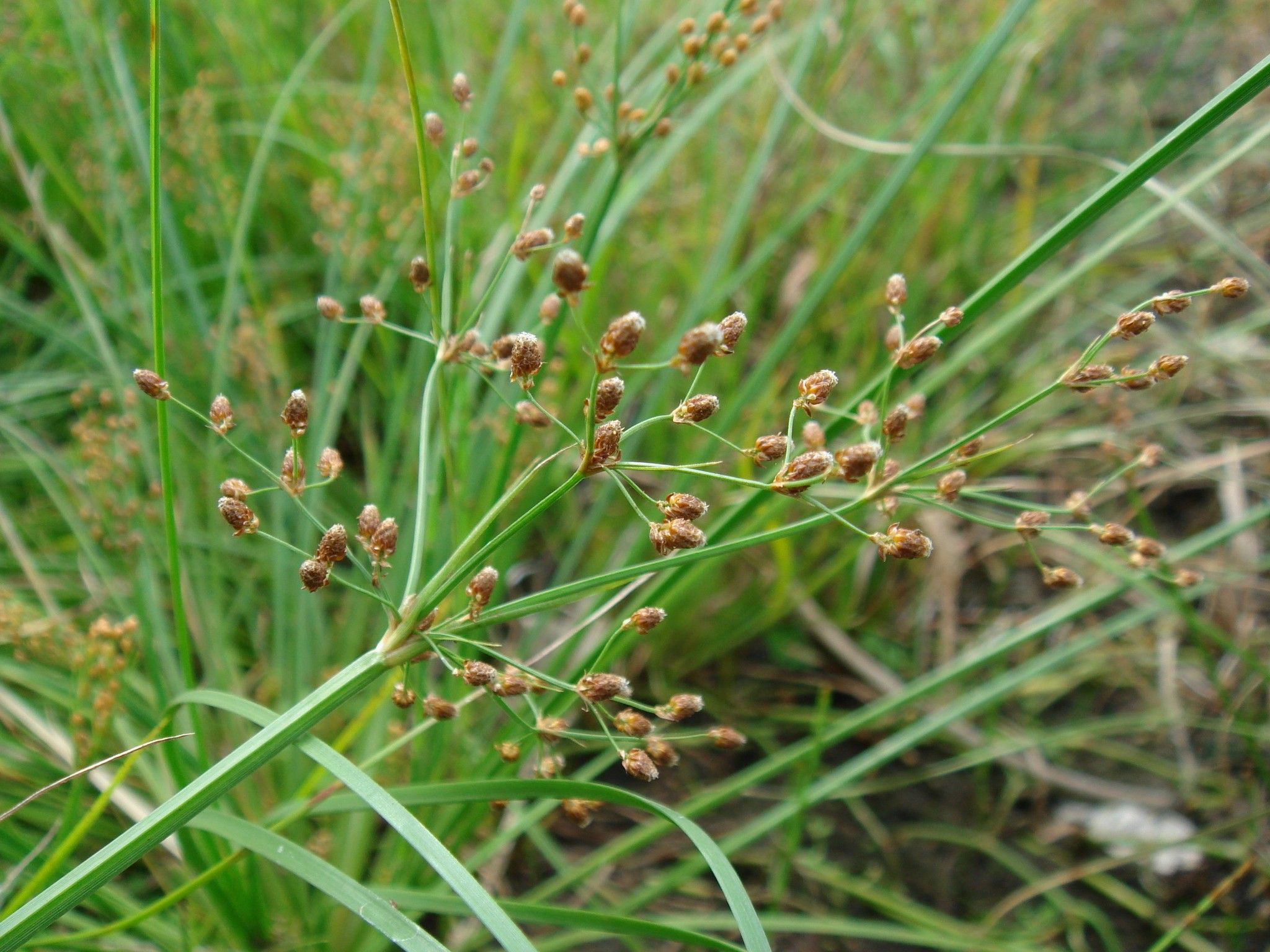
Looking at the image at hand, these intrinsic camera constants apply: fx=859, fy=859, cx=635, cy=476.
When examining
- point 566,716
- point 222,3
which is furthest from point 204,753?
point 222,3

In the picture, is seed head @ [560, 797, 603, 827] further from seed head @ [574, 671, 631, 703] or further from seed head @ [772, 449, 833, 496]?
seed head @ [772, 449, 833, 496]

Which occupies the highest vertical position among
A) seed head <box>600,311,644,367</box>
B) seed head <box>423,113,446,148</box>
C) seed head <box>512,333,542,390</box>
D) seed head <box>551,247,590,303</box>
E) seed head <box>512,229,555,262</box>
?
seed head <box>423,113,446,148</box>

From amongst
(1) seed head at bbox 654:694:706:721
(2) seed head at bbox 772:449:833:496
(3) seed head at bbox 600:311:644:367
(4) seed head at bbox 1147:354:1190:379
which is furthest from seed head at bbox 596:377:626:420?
(4) seed head at bbox 1147:354:1190:379

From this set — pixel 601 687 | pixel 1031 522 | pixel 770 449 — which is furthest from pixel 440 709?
pixel 1031 522

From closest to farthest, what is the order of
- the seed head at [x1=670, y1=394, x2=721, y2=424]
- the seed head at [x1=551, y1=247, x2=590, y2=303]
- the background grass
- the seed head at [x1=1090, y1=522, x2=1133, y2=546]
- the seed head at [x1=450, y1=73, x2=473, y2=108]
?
1. the seed head at [x1=551, y1=247, x2=590, y2=303]
2. the seed head at [x1=670, y1=394, x2=721, y2=424]
3. the seed head at [x1=1090, y1=522, x2=1133, y2=546]
4. the seed head at [x1=450, y1=73, x2=473, y2=108]
5. the background grass

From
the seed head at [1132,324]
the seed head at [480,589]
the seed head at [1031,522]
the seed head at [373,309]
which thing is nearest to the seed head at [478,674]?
the seed head at [480,589]

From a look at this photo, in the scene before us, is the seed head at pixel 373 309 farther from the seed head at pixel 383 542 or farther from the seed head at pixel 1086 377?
the seed head at pixel 1086 377

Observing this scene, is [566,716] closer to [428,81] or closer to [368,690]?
[368,690]
